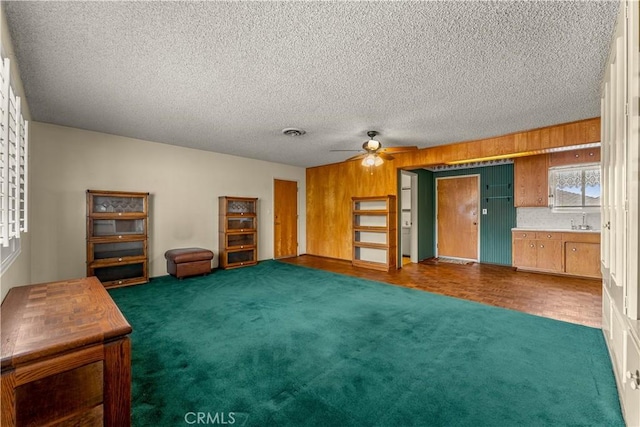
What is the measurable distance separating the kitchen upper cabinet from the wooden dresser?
→ 269 inches

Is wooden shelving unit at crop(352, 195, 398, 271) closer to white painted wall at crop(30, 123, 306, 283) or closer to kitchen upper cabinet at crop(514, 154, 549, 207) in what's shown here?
white painted wall at crop(30, 123, 306, 283)

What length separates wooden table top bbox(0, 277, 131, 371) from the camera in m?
1.10

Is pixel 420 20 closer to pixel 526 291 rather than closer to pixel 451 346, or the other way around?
pixel 451 346

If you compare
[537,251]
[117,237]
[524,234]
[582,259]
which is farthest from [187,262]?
[582,259]

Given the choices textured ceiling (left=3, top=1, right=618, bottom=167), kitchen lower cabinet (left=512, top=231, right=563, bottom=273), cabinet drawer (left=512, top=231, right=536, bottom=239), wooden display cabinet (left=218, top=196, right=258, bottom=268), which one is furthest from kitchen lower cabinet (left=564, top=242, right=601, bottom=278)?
wooden display cabinet (left=218, top=196, right=258, bottom=268)

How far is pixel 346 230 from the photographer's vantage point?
7.05 m

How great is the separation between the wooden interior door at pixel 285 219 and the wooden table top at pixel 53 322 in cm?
538

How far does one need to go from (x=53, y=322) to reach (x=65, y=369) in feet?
1.14

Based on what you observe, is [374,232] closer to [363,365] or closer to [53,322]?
[363,365]

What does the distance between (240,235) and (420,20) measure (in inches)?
207

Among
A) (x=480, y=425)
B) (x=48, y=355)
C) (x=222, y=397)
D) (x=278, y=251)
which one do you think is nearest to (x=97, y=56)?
(x=48, y=355)

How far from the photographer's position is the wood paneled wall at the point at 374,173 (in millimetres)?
4090

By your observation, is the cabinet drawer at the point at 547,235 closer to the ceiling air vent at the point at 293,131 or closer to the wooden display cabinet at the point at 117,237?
the ceiling air vent at the point at 293,131

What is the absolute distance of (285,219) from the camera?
749cm
